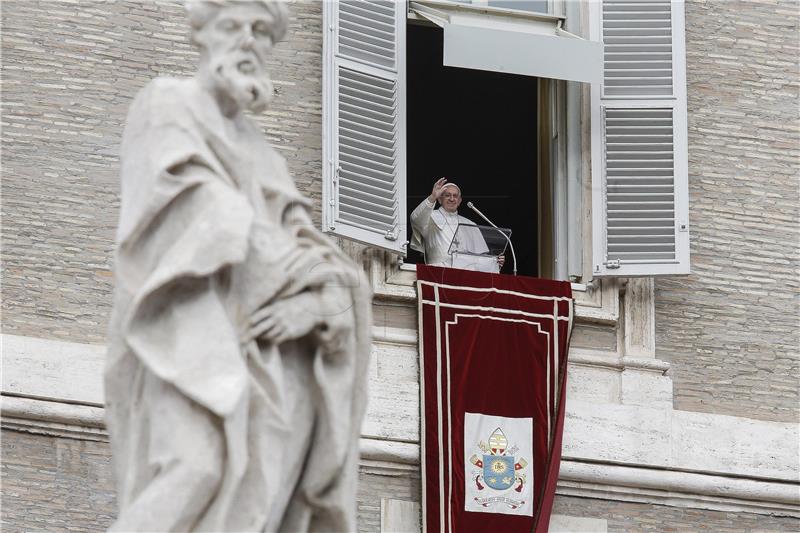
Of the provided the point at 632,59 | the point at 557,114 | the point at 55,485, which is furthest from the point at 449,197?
the point at 55,485

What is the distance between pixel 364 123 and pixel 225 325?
7.59 metres

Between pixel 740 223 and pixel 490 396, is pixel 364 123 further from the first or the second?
pixel 740 223

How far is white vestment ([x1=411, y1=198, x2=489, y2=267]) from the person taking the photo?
14992 mm

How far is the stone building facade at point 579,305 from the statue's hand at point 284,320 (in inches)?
255

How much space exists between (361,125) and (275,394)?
7.52m

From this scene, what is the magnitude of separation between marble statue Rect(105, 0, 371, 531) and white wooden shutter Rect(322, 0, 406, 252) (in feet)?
22.8

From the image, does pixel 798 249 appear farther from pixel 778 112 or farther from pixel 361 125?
pixel 361 125

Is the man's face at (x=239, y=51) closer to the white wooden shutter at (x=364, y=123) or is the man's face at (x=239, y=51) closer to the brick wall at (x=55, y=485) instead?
the brick wall at (x=55, y=485)

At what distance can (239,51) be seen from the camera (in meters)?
7.20

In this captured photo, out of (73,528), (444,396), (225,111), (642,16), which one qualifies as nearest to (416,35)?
(642,16)

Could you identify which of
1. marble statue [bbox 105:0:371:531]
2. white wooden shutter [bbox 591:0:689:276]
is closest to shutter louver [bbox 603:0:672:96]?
white wooden shutter [bbox 591:0:689:276]

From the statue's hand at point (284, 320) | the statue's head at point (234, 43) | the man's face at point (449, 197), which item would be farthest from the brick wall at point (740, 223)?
the statue's hand at point (284, 320)

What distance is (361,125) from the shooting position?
1439cm

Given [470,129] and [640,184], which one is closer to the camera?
[640,184]
